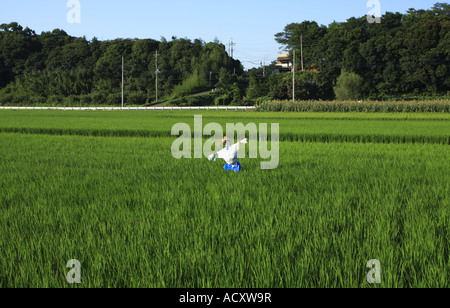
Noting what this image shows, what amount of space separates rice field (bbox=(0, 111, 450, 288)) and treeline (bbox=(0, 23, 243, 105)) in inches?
2102

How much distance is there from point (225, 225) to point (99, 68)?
69.7 metres

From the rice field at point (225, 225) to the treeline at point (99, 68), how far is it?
175 feet

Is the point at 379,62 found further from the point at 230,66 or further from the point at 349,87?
the point at 230,66

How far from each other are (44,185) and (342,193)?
11.9 ft

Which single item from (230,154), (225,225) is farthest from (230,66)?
(225,225)

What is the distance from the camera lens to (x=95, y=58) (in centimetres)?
7400

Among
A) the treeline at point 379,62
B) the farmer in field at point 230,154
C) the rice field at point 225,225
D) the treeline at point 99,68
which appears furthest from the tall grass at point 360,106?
the farmer in field at point 230,154

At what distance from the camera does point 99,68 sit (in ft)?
226

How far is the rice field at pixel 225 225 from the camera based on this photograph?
252cm

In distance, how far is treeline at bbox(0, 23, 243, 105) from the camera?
63500 millimetres

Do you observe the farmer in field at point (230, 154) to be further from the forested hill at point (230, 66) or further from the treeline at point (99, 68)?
the treeline at point (99, 68)

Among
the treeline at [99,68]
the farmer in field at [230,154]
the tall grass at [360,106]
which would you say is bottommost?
the farmer in field at [230,154]

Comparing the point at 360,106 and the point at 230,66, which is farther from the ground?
the point at 230,66
